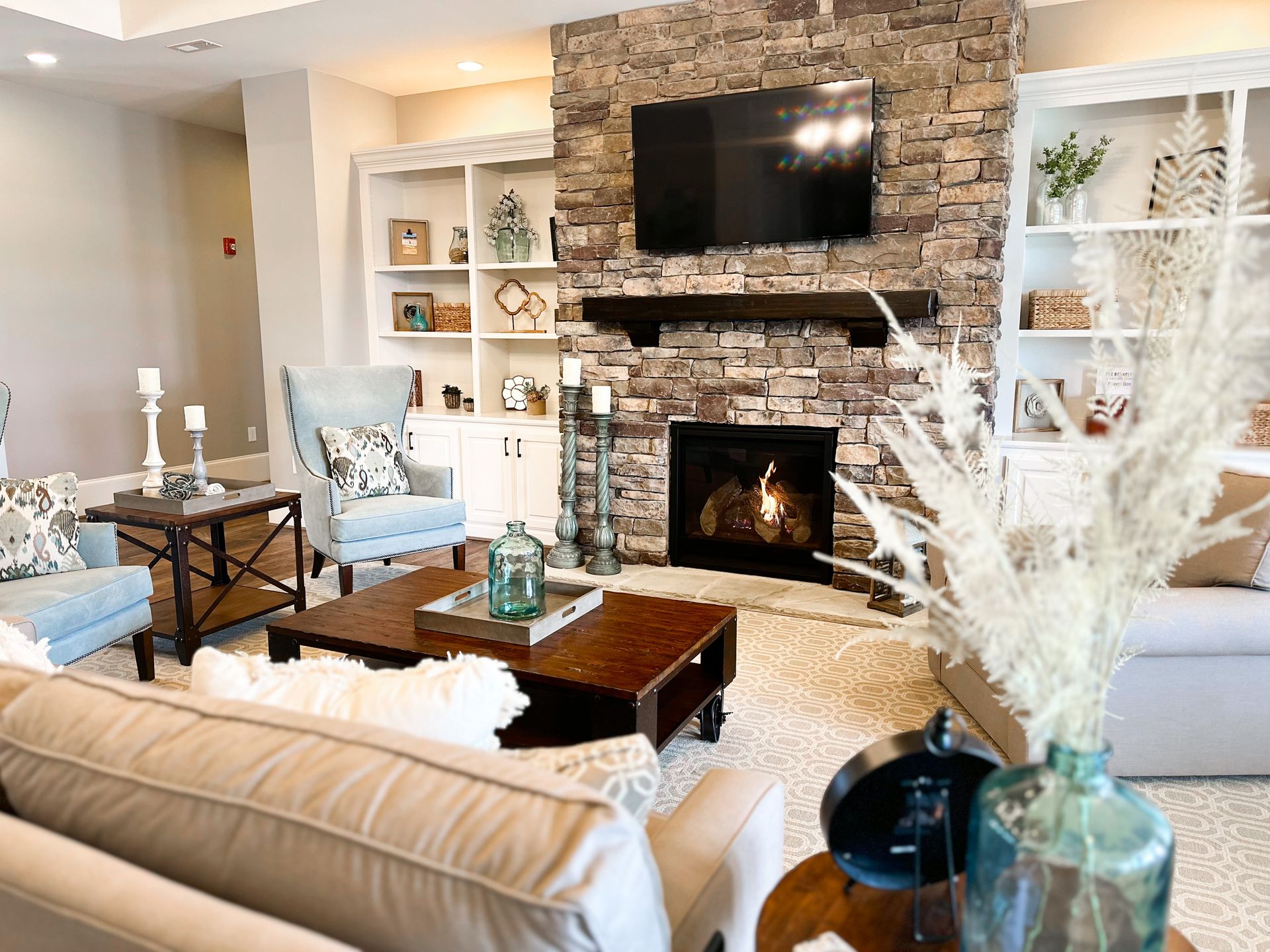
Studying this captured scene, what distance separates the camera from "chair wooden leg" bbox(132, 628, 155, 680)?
309cm

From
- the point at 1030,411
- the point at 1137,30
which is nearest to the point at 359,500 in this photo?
the point at 1030,411

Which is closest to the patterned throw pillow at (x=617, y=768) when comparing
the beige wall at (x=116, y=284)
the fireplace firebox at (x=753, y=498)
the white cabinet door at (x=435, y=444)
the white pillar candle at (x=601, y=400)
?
the fireplace firebox at (x=753, y=498)

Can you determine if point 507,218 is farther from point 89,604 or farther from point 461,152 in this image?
point 89,604

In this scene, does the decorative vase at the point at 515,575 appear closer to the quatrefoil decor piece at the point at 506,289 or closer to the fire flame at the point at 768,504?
the fire flame at the point at 768,504

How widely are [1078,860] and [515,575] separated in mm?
1818

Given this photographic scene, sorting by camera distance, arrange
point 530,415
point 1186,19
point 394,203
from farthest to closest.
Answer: point 394,203 < point 530,415 < point 1186,19

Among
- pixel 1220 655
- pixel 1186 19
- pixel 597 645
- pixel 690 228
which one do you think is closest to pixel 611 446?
pixel 690 228

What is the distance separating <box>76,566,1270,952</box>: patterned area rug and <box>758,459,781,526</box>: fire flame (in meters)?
0.70

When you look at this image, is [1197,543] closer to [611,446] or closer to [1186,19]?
[611,446]

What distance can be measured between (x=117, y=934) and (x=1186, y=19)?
15.9 feet

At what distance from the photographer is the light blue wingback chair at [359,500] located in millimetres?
3807

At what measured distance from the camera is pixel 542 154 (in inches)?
191

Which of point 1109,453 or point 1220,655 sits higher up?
point 1109,453

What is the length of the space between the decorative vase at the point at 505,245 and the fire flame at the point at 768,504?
2005 mm
